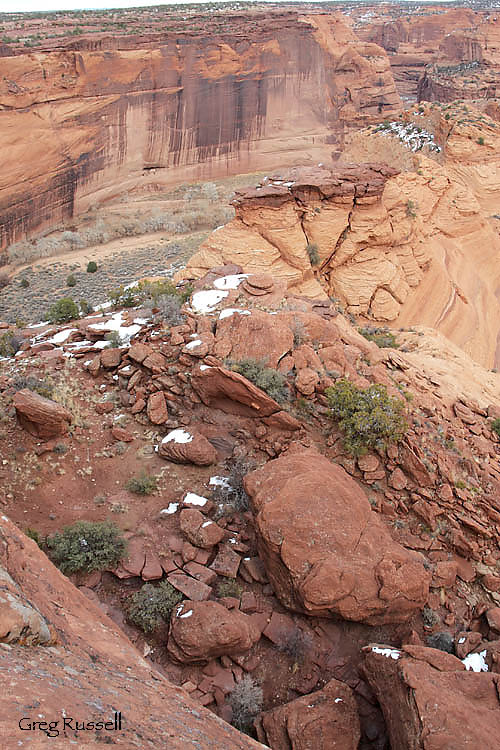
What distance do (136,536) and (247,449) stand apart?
2239 millimetres

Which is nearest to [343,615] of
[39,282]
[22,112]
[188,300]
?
[188,300]

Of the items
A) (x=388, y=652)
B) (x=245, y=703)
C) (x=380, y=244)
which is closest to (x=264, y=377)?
(x=388, y=652)

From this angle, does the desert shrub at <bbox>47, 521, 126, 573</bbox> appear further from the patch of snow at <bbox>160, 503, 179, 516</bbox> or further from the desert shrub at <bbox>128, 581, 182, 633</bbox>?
the patch of snow at <bbox>160, 503, 179, 516</bbox>

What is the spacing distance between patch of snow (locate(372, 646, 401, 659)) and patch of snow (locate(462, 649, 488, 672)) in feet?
2.48

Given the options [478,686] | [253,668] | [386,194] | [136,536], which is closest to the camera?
[478,686]

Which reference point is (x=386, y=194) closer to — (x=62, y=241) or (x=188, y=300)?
(x=188, y=300)

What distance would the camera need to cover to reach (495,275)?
2148 cm

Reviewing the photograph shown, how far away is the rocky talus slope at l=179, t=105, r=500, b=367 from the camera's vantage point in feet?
53.5

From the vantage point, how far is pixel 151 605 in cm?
609

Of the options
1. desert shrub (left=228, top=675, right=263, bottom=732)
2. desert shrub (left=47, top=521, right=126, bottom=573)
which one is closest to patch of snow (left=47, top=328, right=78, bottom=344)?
desert shrub (left=47, top=521, right=126, bottom=573)

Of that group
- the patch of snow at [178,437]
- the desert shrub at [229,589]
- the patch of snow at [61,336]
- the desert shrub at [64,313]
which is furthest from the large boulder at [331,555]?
the desert shrub at [64,313]

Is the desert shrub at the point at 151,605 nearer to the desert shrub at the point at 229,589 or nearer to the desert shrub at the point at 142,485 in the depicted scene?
the desert shrub at the point at 229,589

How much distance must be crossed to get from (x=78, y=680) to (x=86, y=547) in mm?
3020

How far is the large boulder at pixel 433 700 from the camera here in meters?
4.41
